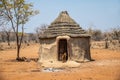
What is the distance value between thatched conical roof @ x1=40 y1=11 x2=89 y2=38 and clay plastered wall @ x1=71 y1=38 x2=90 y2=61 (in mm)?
457

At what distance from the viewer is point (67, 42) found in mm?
19234

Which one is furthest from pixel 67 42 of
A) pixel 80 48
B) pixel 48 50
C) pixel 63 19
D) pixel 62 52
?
pixel 63 19

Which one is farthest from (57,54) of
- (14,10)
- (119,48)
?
(119,48)

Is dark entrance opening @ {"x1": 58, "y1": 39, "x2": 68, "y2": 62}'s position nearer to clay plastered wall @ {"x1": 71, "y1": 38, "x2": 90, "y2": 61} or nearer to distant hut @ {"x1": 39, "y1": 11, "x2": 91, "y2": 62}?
distant hut @ {"x1": 39, "y1": 11, "x2": 91, "y2": 62}

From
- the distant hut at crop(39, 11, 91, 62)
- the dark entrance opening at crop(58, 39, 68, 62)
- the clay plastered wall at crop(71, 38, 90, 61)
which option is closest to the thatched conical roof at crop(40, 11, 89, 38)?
the distant hut at crop(39, 11, 91, 62)

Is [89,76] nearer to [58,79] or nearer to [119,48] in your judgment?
[58,79]

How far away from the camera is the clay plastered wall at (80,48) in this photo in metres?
19.4

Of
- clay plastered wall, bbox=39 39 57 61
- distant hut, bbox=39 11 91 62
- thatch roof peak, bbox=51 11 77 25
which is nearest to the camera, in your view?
distant hut, bbox=39 11 91 62

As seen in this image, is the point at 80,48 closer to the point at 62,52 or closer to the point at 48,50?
the point at 62,52

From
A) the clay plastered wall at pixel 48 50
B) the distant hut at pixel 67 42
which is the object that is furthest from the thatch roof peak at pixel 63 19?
the clay plastered wall at pixel 48 50

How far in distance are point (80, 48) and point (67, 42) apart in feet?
3.87

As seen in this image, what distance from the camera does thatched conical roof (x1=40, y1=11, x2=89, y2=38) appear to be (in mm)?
19703

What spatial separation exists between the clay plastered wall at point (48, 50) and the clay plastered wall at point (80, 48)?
1.41 metres

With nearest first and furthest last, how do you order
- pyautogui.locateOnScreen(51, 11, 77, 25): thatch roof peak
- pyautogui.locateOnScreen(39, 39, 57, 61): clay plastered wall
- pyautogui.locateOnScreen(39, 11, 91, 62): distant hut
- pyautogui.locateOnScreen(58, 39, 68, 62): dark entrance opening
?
pyautogui.locateOnScreen(39, 11, 91, 62): distant hut < pyautogui.locateOnScreen(39, 39, 57, 61): clay plastered wall < pyautogui.locateOnScreen(58, 39, 68, 62): dark entrance opening < pyautogui.locateOnScreen(51, 11, 77, 25): thatch roof peak
